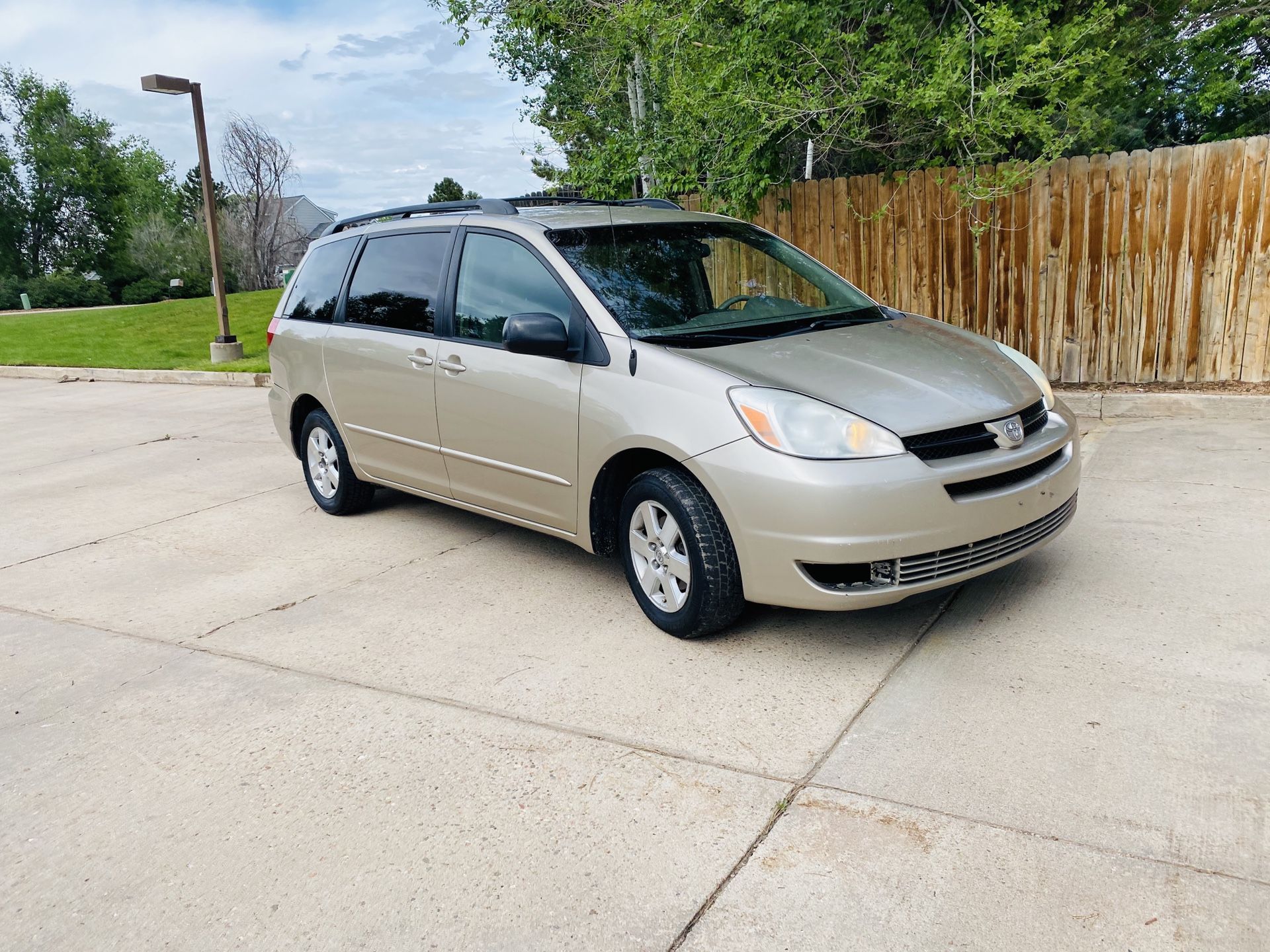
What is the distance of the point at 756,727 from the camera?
351 cm

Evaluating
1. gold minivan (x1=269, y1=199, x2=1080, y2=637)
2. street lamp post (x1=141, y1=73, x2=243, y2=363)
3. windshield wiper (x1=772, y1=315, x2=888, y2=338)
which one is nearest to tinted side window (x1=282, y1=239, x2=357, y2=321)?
gold minivan (x1=269, y1=199, x2=1080, y2=637)

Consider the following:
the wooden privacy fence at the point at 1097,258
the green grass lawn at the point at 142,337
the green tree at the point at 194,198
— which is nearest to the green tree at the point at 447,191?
the green tree at the point at 194,198

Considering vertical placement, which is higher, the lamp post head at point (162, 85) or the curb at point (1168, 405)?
the lamp post head at point (162, 85)

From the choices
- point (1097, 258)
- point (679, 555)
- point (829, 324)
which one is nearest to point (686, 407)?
point (679, 555)

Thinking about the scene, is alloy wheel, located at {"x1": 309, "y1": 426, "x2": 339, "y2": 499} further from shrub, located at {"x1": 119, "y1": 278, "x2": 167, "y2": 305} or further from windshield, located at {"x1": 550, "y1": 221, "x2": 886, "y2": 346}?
shrub, located at {"x1": 119, "y1": 278, "x2": 167, "y2": 305}

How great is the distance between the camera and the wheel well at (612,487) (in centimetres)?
427

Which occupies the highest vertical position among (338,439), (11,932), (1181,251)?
(1181,251)

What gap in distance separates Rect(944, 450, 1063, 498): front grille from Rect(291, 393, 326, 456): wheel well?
4164 mm

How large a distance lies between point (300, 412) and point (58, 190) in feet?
218

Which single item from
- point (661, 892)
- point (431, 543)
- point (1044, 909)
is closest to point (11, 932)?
point (661, 892)

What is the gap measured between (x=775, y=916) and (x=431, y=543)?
381cm

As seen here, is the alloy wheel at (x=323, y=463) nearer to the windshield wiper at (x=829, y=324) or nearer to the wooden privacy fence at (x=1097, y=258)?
the windshield wiper at (x=829, y=324)

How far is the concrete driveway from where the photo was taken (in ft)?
8.54

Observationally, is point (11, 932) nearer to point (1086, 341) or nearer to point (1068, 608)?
point (1068, 608)
